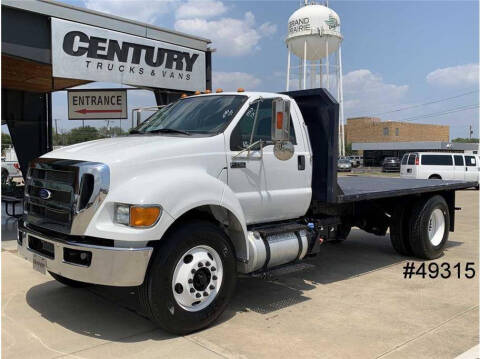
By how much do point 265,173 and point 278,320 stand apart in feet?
5.19

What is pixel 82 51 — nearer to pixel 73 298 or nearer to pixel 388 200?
pixel 73 298

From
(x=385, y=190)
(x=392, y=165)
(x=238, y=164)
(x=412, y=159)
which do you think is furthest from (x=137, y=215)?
(x=392, y=165)

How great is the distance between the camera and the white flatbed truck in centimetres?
401

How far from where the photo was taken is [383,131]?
83.3 meters

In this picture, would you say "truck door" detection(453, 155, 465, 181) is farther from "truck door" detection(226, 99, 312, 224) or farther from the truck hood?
the truck hood

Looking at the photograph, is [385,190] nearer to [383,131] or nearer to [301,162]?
[301,162]

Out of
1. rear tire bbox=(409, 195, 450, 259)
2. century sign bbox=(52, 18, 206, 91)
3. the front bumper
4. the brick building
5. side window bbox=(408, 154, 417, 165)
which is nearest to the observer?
the front bumper

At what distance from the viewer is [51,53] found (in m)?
9.25

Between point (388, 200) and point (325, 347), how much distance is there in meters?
4.17

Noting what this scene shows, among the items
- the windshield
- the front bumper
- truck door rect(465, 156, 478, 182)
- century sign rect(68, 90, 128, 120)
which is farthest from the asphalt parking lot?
truck door rect(465, 156, 478, 182)

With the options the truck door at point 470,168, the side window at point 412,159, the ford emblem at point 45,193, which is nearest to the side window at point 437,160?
the side window at point 412,159

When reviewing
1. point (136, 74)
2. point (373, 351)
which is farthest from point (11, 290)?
point (136, 74)

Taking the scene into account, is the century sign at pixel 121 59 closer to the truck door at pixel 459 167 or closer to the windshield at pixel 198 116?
the windshield at pixel 198 116

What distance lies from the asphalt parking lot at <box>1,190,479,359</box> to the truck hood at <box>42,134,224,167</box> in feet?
5.32
